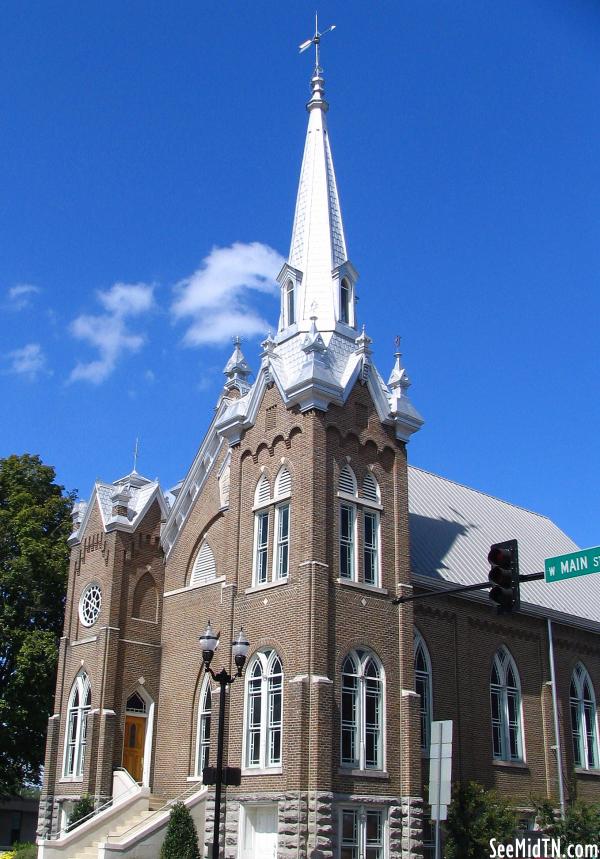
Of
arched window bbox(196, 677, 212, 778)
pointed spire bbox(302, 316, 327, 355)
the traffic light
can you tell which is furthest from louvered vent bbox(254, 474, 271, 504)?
the traffic light

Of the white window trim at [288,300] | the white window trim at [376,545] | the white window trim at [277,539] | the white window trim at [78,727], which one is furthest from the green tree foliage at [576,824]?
the white window trim at [288,300]

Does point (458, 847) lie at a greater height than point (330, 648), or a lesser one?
lesser

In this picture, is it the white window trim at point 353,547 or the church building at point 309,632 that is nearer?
the church building at point 309,632

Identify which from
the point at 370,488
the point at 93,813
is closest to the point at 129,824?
the point at 93,813

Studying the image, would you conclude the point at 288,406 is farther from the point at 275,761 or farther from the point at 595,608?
the point at 595,608

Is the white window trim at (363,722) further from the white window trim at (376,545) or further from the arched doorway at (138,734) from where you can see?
the arched doorway at (138,734)

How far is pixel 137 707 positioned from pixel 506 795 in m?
12.0

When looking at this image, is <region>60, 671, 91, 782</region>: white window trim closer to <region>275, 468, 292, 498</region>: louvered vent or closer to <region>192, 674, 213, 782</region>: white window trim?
<region>192, 674, 213, 782</region>: white window trim

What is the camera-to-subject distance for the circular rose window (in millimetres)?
35094

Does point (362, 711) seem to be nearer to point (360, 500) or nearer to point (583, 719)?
point (360, 500)

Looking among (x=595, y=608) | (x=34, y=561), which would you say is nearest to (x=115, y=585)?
(x=34, y=561)

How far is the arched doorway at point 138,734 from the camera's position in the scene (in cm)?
3344

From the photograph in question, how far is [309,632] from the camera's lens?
25.6 m

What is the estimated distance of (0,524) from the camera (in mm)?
41844
